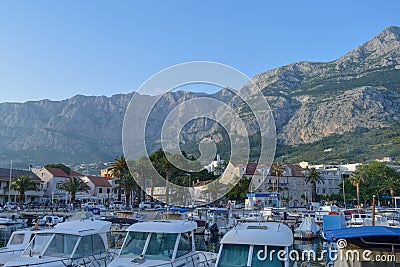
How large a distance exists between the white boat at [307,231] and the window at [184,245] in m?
23.1

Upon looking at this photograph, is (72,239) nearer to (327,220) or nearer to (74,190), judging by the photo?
(327,220)

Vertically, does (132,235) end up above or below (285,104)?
below

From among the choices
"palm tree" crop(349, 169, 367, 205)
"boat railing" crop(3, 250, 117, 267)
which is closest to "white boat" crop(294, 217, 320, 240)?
"boat railing" crop(3, 250, 117, 267)

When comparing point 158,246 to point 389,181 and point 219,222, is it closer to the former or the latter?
point 219,222

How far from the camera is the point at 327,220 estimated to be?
34938 millimetres

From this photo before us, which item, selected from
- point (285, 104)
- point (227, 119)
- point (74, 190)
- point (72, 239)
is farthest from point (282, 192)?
point (285, 104)

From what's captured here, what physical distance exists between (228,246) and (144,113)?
16.1 m

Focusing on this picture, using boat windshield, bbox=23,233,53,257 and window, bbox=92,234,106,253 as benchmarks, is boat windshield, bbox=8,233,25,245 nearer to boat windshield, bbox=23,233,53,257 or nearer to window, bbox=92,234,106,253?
boat windshield, bbox=23,233,53,257

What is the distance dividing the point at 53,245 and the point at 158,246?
4120 millimetres

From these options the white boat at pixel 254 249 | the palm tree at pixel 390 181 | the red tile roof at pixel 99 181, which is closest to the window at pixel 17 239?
the white boat at pixel 254 249

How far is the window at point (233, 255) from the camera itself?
11586 mm

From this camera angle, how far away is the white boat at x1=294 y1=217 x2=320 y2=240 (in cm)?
3578

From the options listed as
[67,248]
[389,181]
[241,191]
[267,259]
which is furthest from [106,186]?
[267,259]

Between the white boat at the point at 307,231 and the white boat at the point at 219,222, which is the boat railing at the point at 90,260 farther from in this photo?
the white boat at the point at 219,222
